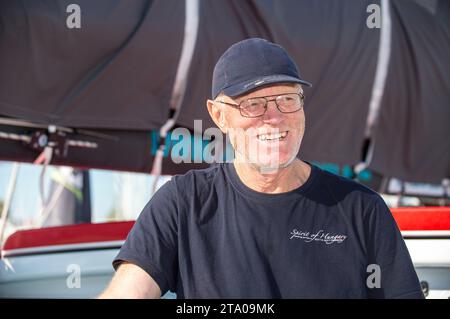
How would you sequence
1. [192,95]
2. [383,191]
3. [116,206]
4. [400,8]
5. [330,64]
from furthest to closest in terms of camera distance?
[116,206] < [383,191] < [400,8] < [330,64] < [192,95]

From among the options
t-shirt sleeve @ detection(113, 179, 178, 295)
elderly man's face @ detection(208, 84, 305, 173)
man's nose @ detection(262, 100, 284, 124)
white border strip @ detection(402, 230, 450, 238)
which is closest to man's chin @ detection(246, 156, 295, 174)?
elderly man's face @ detection(208, 84, 305, 173)

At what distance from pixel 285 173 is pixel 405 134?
258 centimetres

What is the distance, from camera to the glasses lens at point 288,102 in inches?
67.0

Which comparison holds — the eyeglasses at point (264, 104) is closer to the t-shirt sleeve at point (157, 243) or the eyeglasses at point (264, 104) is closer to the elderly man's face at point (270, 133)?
the elderly man's face at point (270, 133)

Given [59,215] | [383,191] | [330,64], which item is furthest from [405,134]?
[59,215]

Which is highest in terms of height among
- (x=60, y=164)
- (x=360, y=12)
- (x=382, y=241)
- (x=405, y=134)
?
(x=360, y=12)

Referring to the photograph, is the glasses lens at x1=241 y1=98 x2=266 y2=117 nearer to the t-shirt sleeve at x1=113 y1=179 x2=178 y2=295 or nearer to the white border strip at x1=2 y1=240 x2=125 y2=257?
the t-shirt sleeve at x1=113 y1=179 x2=178 y2=295

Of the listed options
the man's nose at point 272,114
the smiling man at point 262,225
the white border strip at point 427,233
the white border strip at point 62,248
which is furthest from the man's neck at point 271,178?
the white border strip at point 62,248

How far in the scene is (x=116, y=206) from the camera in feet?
19.3

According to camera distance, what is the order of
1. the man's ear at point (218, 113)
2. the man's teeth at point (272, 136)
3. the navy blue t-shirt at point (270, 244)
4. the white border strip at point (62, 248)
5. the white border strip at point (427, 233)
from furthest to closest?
the white border strip at point (62, 248), the white border strip at point (427, 233), the man's ear at point (218, 113), the man's teeth at point (272, 136), the navy blue t-shirt at point (270, 244)

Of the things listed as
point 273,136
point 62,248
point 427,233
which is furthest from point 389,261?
point 62,248

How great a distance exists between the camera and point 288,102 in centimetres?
171

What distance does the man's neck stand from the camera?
1.70m
